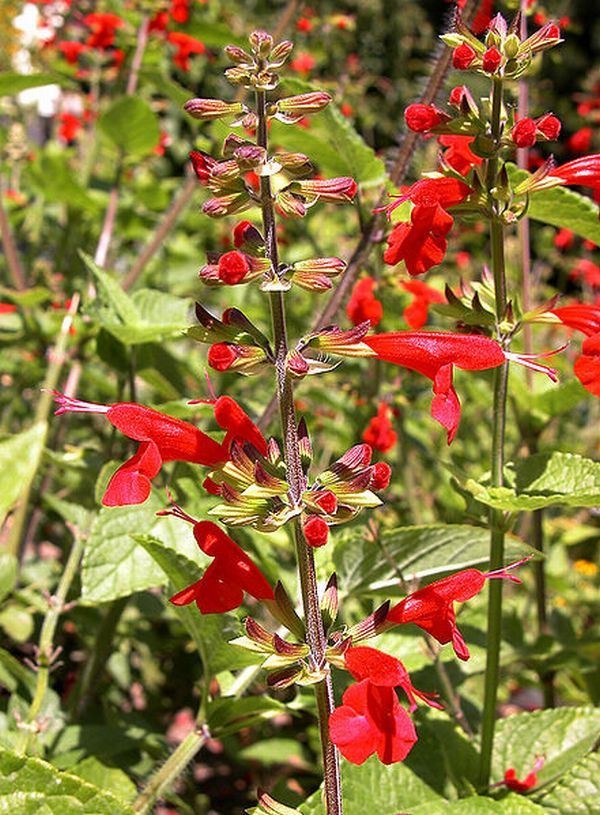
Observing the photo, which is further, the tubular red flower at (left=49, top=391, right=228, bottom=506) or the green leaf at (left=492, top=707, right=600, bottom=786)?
the green leaf at (left=492, top=707, right=600, bottom=786)

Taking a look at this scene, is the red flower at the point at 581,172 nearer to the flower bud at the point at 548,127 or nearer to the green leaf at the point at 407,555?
the flower bud at the point at 548,127

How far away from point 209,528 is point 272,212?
0.30 metres

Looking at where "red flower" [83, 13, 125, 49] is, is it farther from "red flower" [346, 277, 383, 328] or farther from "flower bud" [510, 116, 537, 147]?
"flower bud" [510, 116, 537, 147]

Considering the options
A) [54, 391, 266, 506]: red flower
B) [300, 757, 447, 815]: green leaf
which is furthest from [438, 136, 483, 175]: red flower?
[300, 757, 447, 815]: green leaf

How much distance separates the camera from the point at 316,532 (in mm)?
777

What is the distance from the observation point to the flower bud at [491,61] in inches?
37.6

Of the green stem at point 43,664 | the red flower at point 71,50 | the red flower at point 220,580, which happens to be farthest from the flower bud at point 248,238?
the red flower at point 71,50

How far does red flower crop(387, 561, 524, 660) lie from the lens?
0.89m

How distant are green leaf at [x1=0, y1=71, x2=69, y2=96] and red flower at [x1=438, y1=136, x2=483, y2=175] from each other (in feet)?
3.06

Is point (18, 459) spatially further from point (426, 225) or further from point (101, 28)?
point (101, 28)

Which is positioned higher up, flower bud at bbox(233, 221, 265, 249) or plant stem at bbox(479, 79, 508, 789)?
flower bud at bbox(233, 221, 265, 249)

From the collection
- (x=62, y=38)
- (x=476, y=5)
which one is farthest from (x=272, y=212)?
(x=62, y=38)

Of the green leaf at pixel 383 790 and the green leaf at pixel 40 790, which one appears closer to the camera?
the green leaf at pixel 40 790

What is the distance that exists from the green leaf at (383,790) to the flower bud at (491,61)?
0.78 metres
